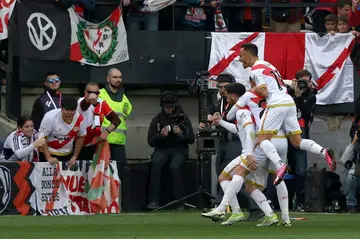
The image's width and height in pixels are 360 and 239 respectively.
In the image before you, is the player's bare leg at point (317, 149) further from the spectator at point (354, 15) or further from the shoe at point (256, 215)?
the spectator at point (354, 15)

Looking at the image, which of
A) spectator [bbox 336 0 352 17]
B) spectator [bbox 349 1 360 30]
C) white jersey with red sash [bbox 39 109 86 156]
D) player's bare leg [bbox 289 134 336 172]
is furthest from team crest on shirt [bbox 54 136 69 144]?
spectator [bbox 336 0 352 17]

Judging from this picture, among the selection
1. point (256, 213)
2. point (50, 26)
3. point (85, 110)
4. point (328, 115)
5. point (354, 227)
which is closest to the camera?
point (354, 227)

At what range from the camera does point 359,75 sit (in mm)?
22875

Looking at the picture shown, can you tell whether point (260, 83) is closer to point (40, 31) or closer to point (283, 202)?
point (283, 202)

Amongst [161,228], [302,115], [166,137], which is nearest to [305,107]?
[302,115]

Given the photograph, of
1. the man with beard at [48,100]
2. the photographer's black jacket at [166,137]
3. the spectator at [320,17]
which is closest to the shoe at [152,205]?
the photographer's black jacket at [166,137]

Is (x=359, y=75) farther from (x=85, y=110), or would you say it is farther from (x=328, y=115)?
(x=85, y=110)

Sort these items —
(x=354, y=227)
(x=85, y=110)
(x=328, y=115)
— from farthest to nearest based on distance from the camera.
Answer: (x=328, y=115), (x=85, y=110), (x=354, y=227)

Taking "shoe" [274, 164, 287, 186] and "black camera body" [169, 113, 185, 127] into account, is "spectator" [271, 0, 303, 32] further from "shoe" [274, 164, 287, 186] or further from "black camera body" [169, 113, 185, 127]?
"shoe" [274, 164, 287, 186]

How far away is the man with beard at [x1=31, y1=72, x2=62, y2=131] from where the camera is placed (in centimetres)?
1972

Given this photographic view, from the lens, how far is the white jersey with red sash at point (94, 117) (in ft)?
64.0

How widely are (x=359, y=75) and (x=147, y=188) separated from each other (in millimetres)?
4972

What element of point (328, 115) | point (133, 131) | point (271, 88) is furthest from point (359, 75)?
point (271, 88)

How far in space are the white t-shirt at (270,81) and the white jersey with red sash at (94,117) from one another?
4.24 m
